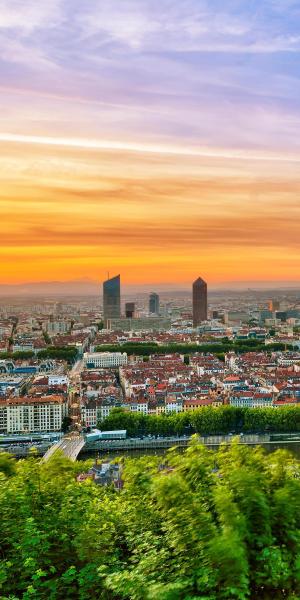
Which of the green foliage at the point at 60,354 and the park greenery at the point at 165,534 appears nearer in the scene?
the park greenery at the point at 165,534

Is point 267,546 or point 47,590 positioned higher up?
point 267,546

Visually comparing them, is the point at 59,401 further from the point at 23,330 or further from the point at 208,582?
the point at 23,330

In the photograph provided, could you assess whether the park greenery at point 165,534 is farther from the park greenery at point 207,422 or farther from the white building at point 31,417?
the white building at point 31,417

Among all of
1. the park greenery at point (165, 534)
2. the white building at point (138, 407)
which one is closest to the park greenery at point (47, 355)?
the white building at point (138, 407)

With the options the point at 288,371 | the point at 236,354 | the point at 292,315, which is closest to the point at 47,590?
the point at 288,371

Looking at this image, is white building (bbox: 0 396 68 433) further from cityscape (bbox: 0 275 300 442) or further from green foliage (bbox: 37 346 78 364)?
green foliage (bbox: 37 346 78 364)
